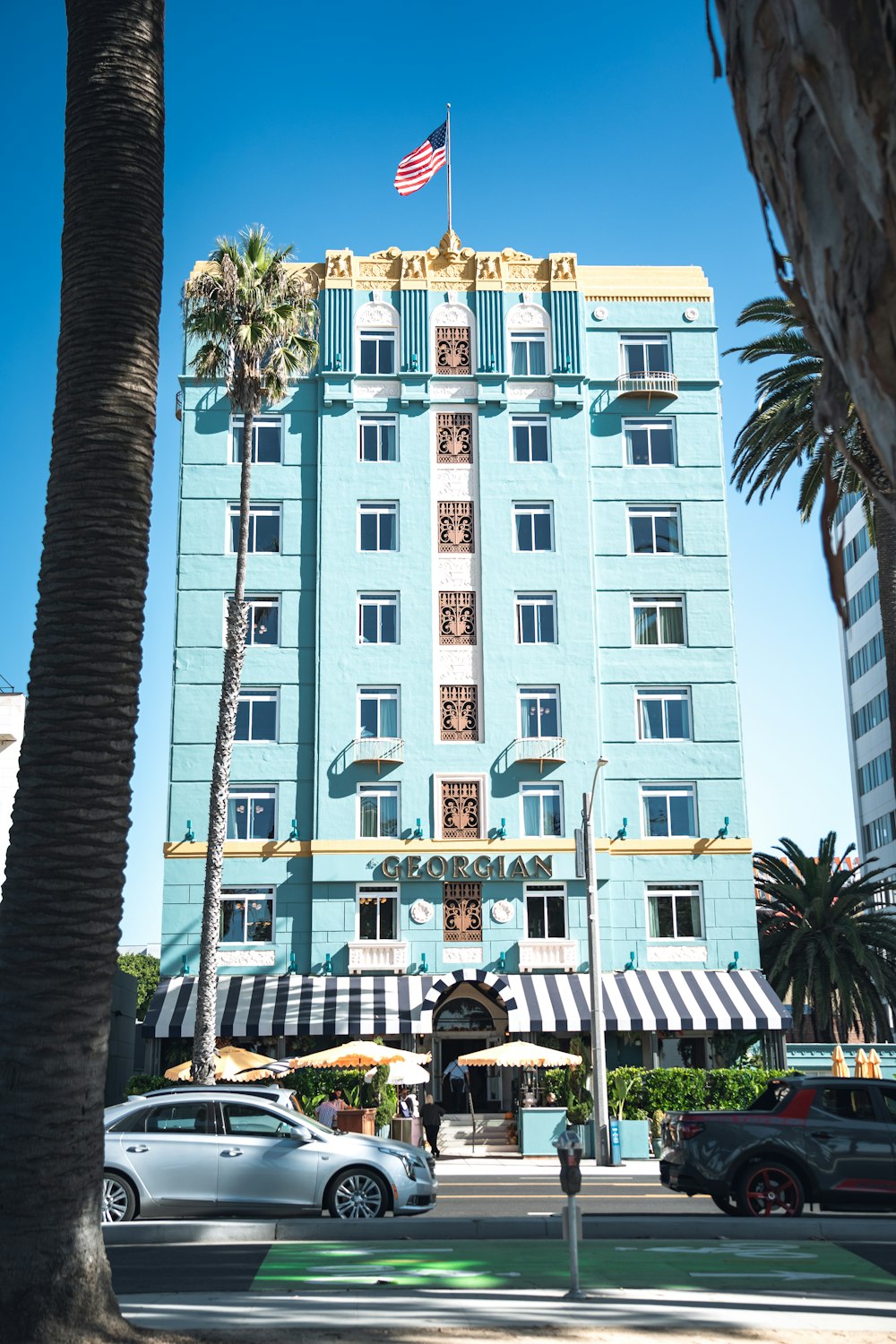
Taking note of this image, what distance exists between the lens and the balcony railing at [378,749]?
40.2 metres

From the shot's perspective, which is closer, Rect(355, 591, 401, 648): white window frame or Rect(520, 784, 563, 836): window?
Rect(520, 784, 563, 836): window

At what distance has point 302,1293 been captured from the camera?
10.8m

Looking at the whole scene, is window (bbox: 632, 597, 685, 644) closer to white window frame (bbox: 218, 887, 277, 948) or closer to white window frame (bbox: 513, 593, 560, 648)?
white window frame (bbox: 513, 593, 560, 648)

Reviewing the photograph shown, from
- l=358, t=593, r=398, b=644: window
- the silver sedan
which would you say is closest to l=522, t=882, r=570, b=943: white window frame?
l=358, t=593, r=398, b=644: window

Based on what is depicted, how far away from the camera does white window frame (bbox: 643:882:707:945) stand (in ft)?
131

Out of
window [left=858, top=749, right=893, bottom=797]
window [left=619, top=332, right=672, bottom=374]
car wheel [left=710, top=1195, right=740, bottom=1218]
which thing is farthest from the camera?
window [left=858, top=749, right=893, bottom=797]

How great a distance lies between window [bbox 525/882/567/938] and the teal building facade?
74mm

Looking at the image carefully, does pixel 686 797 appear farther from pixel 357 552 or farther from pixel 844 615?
pixel 844 615

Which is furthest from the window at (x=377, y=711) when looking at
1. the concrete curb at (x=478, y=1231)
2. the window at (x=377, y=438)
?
the concrete curb at (x=478, y=1231)

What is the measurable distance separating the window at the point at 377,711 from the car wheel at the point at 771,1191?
2540 centimetres

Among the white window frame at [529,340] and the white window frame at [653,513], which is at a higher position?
the white window frame at [529,340]

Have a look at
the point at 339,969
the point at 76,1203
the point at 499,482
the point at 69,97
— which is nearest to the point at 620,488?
the point at 499,482

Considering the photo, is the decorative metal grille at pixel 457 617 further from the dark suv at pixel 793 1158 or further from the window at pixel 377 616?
the dark suv at pixel 793 1158

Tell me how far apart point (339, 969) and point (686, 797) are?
11.5 metres
